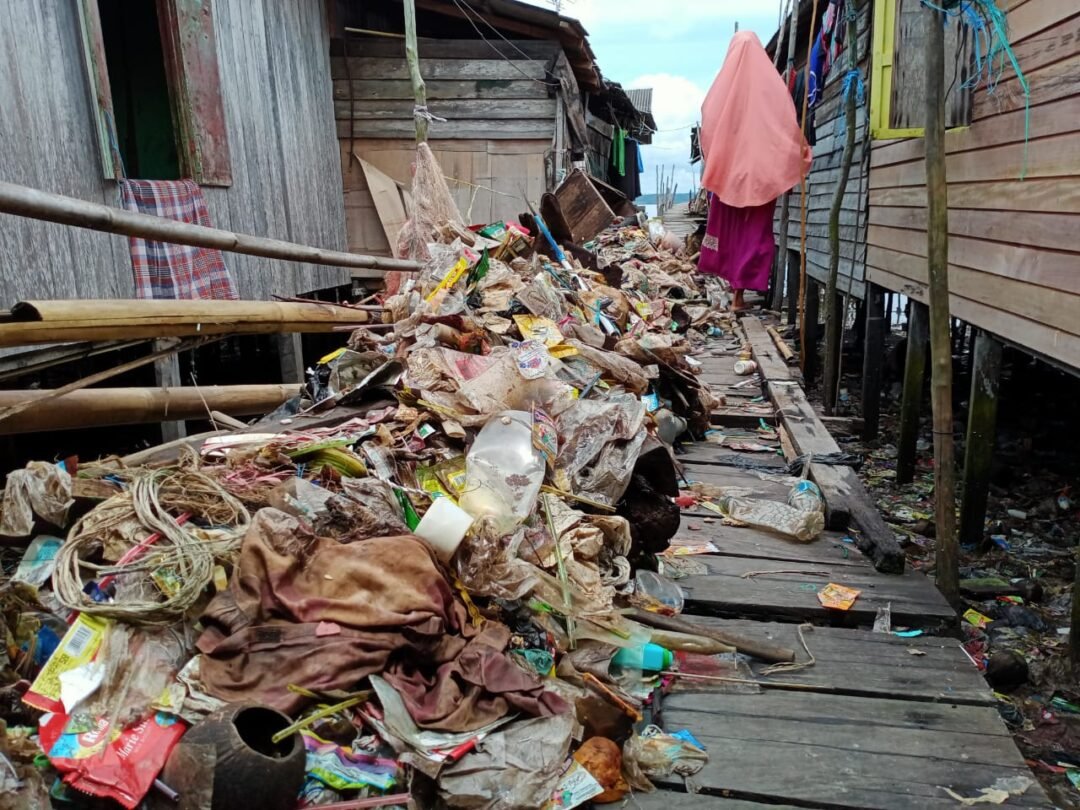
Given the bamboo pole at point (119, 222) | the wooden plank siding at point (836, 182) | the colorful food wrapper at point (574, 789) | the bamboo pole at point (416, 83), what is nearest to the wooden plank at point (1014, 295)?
the wooden plank siding at point (836, 182)

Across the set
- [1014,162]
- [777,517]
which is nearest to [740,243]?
[1014,162]

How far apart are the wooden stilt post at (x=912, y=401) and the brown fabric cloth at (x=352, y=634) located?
16.1 ft

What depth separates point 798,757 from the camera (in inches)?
88.7

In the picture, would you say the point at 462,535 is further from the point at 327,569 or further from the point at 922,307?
the point at 922,307

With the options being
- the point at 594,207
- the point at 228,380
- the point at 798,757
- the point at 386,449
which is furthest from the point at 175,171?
the point at 798,757

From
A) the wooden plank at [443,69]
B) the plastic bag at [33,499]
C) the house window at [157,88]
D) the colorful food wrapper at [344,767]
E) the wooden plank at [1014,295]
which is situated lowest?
the colorful food wrapper at [344,767]

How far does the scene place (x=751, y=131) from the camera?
9.10 metres

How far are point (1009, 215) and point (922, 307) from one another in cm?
185

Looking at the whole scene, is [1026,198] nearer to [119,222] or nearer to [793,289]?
[119,222]

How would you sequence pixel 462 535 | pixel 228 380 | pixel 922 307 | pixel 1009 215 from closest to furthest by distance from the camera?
pixel 462 535 → pixel 1009 215 → pixel 922 307 → pixel 228 380

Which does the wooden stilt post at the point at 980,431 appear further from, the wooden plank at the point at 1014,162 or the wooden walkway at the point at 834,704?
the wooden walkway at the point at 834,704

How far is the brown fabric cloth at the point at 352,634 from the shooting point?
1971 mm

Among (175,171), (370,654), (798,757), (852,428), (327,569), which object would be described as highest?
(175,171)

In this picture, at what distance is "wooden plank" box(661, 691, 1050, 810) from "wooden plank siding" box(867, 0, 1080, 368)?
2224mm
